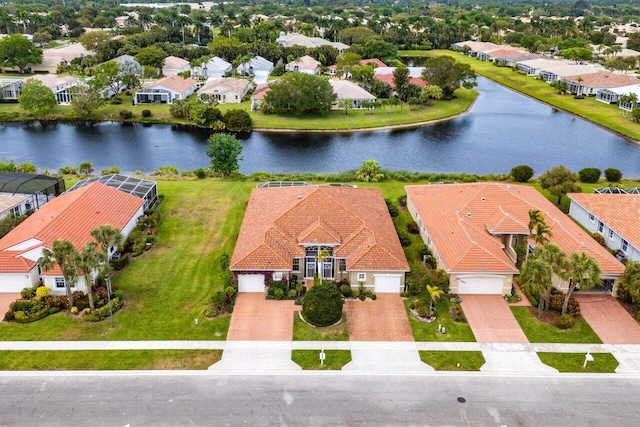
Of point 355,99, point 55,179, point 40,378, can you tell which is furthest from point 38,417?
point 355,99

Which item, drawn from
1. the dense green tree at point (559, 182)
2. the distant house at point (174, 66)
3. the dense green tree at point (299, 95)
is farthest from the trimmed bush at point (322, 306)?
the distant house at point (174, 66)

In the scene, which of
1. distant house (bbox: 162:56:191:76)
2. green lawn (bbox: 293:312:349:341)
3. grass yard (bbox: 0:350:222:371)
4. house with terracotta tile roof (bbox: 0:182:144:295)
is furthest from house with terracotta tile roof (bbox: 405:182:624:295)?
distant house (bbox: 162:56:191:76)

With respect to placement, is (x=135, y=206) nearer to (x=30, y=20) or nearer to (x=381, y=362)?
(x=381, y=362)

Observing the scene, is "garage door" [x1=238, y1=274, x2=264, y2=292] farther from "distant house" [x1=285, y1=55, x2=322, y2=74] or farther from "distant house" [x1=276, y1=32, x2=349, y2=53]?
"distant house" [x1=276, y1=32, x2=349, y2=53]

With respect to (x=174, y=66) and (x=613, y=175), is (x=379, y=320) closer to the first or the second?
(x=613, y=175)

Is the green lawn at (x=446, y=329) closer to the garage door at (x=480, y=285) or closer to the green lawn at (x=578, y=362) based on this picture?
the garage door at (x=480, y=285)

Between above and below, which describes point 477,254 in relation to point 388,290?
above
